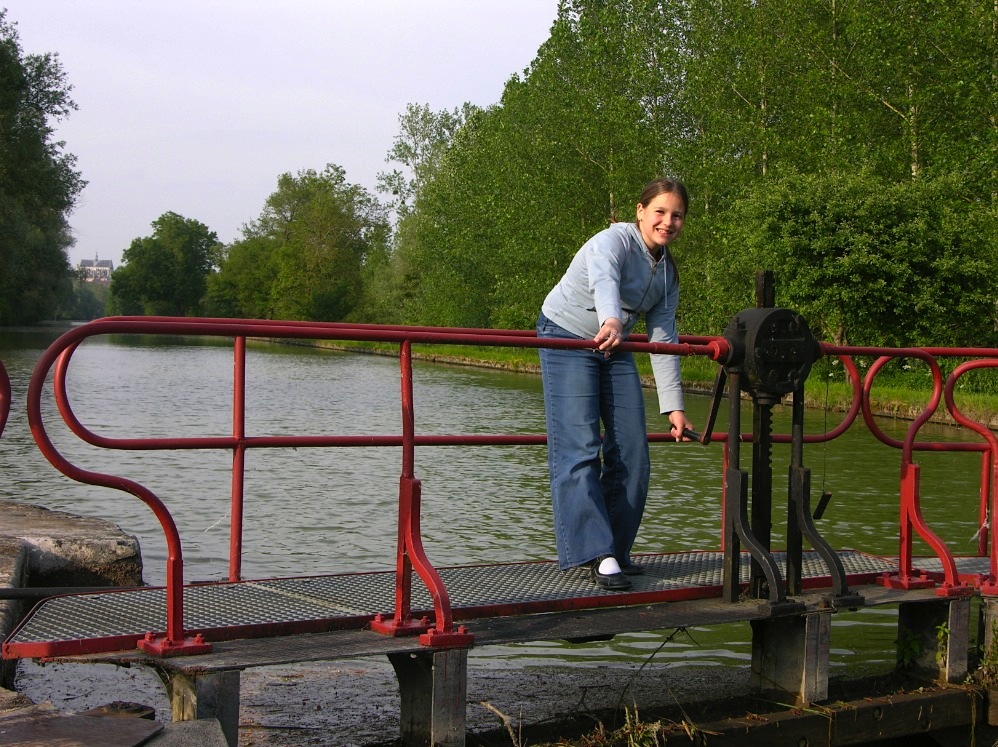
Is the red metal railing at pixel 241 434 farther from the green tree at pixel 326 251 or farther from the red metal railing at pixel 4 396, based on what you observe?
the green tree at pixel 326 251

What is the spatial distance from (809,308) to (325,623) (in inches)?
1032

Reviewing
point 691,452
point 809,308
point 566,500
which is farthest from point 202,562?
point 809,308

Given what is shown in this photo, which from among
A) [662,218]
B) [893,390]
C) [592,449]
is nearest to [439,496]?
[592,449]

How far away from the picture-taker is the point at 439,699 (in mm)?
4293

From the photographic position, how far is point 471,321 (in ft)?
205

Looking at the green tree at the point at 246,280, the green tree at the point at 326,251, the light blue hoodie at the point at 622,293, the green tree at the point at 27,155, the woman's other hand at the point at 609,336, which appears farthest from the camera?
the green tree at the point at 246,280

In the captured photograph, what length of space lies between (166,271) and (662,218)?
147 meters

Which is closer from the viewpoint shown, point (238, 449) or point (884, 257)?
point (238, 449)

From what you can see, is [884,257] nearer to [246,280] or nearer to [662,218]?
[662,218]

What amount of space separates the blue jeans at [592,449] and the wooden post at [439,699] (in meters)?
0.99

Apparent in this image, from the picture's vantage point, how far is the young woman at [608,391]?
5.20 m

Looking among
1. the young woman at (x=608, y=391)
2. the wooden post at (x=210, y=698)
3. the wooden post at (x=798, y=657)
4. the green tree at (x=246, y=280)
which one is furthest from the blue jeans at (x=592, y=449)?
the green tree at (x=246, y=280)

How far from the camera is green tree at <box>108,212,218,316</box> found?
146 meters

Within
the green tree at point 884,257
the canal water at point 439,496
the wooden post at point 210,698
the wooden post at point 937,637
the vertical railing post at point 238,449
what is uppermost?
the green tree at point 884,257
